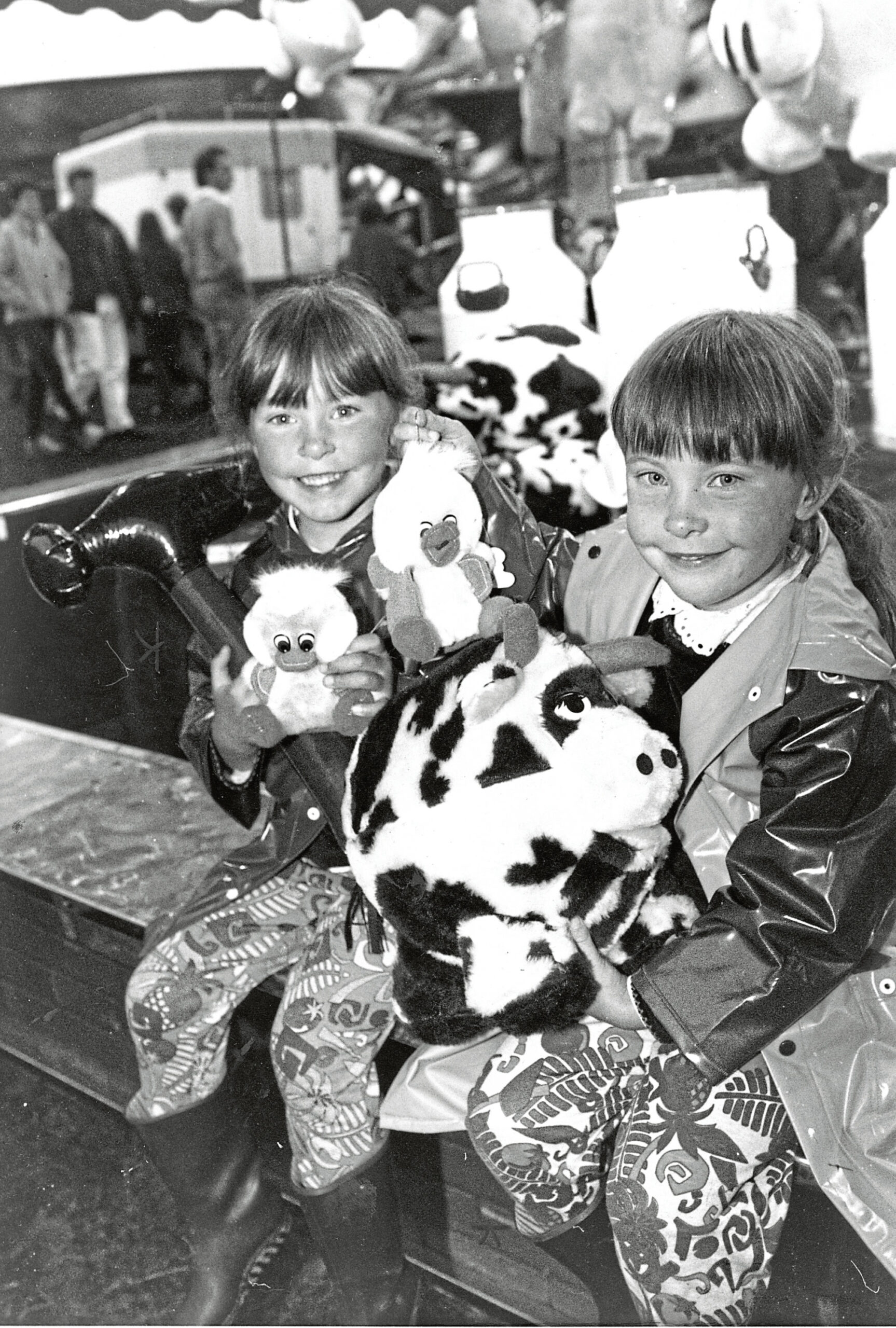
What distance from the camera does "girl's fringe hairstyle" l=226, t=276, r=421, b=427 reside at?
102 centimetres

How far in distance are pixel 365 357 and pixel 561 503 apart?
17.5 inches

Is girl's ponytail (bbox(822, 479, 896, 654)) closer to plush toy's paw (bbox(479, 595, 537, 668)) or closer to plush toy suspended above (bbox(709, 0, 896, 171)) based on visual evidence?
plush toy's paw (bbox(479, 595, 537, 668))

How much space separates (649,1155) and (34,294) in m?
3.14

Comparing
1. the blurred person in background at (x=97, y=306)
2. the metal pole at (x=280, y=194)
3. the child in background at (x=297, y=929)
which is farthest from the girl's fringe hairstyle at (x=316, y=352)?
the metal pole at (x=280, y=194)

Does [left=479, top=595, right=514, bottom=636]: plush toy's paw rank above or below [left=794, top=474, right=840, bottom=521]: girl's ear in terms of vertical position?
below

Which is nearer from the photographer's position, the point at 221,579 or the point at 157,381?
the point at 221,579

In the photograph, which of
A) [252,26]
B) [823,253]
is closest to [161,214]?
[252,26]

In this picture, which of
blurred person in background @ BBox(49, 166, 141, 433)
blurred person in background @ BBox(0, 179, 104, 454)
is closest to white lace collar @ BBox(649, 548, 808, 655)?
blurred person in background @ BBox(49, 166, 141, 433)

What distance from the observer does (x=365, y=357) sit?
103cm

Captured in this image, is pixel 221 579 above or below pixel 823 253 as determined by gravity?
below

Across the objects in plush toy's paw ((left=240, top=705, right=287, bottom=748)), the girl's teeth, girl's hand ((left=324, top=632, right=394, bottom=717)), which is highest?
the girl's teeth

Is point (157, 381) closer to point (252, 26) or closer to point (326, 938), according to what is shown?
point (326, 938)

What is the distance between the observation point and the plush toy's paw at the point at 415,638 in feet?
2.96

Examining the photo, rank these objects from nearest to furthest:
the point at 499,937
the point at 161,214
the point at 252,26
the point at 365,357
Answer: the point at 499,937 → the point at 365,357 → the point at 252,26 → the point at 161,214
